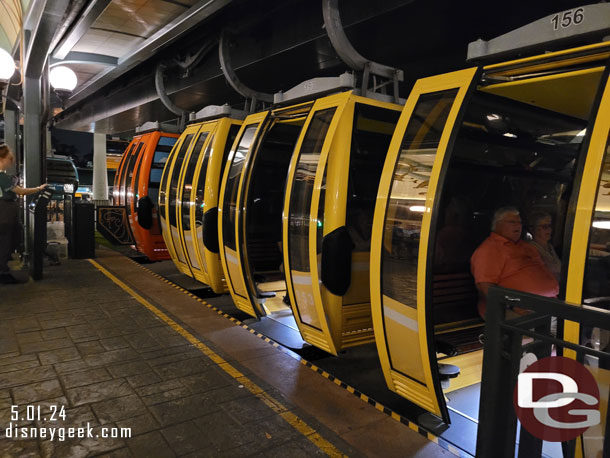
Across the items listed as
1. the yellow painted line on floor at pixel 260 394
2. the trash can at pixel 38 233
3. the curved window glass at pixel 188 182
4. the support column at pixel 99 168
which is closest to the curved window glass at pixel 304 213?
the yellow painted line on floor at pixel 260 394

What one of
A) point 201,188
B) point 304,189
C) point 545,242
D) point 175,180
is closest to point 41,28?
point 175,180

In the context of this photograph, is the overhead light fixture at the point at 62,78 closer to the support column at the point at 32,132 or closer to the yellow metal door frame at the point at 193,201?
the support column at the point at 32,132

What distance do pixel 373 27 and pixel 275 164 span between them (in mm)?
2520

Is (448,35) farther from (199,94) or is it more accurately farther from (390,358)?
(199,94)

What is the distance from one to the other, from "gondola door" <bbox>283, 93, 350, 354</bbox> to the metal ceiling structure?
1545 mm

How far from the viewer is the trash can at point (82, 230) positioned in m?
9.28

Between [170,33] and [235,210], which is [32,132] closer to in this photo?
[170,33]

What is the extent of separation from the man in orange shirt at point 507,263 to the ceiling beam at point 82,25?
5586mm

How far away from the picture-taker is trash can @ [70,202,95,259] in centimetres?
928

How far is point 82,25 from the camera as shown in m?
7.05

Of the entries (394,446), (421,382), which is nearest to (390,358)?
(421,382)

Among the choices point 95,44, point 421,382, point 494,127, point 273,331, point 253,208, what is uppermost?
point 95,44

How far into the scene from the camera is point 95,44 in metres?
9.37

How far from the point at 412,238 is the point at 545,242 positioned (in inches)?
86.1
